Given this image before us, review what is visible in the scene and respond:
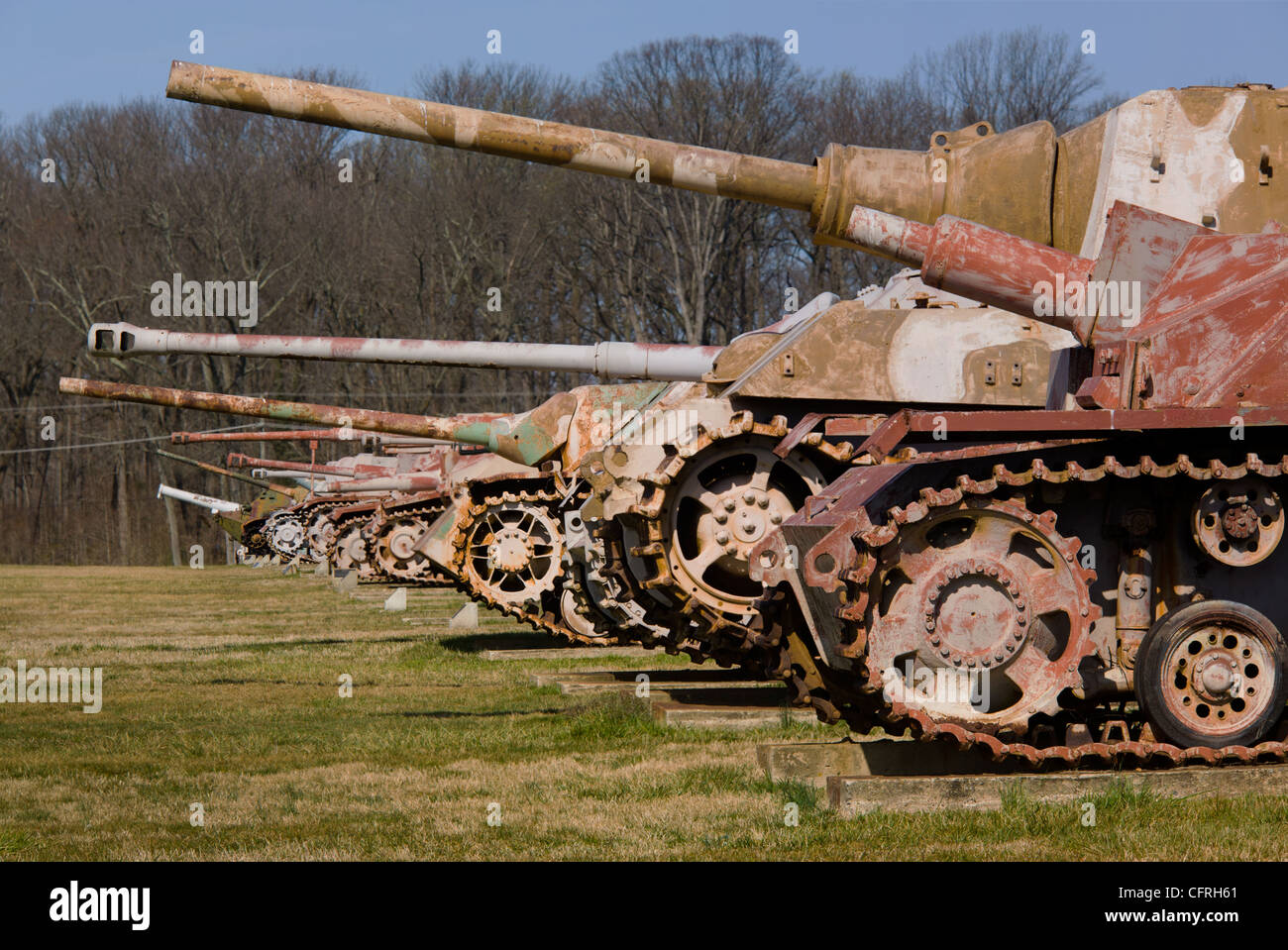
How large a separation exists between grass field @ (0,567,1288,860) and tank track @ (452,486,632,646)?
85cm

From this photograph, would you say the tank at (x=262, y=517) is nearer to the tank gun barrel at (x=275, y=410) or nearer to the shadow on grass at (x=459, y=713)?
the tank gun barrel at (x=275, y=410)

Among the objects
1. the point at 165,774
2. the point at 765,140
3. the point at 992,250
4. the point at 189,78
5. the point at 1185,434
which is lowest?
the point at 165,774

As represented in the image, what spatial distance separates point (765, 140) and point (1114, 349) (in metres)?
35.6

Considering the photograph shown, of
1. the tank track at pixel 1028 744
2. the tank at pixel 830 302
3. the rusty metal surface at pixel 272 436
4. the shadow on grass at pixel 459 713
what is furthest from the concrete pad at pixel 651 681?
the rusty metal surface at pixel 272 436

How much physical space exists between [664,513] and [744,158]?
2.61m

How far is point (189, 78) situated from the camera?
28.6 feet

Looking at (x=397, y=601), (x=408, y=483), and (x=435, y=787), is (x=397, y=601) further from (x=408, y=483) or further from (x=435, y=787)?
(x=435, y=787)

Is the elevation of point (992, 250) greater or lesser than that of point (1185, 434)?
greater

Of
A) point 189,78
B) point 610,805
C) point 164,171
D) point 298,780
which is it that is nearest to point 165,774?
point 298,780

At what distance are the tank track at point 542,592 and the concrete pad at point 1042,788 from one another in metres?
9.27

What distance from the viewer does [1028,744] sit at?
28.1ft

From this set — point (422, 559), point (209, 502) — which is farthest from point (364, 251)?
point (422, 559)
